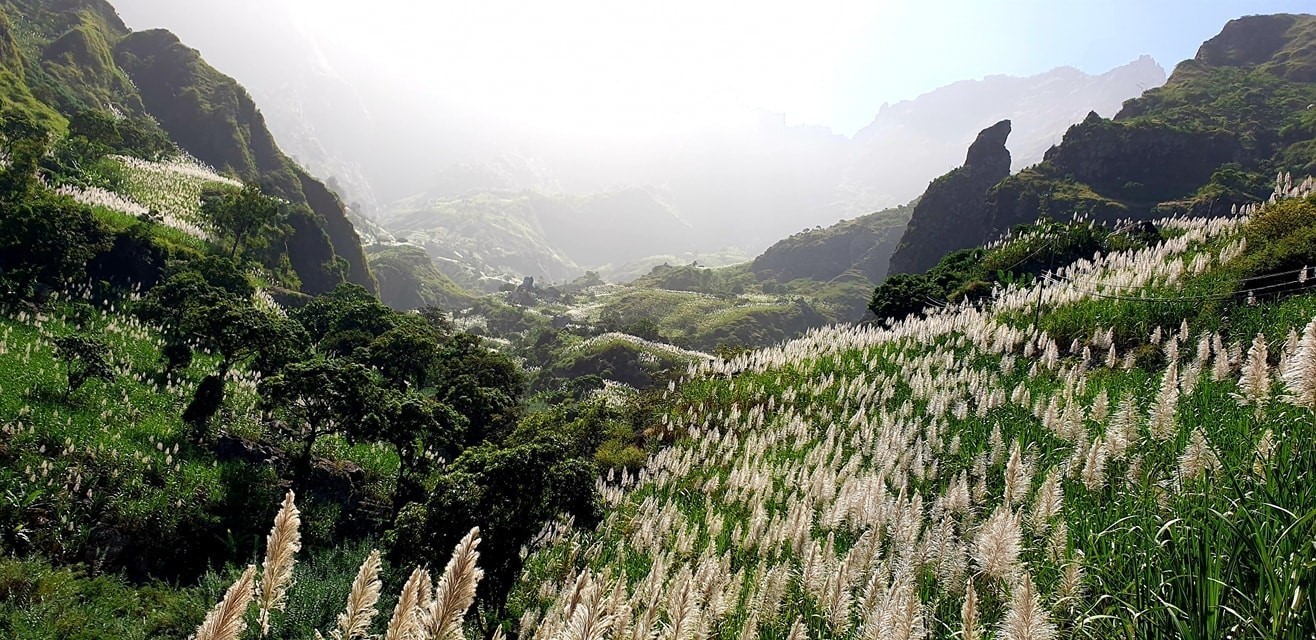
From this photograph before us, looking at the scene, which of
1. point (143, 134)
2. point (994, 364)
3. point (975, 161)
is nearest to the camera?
point (994, 364)

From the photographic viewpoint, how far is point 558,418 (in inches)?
838

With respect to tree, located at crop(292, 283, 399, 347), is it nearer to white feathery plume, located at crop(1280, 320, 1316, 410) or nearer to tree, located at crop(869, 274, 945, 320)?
tree, located at crop(869, 274, 945, 320)

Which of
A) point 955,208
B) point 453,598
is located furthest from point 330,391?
point 955,208

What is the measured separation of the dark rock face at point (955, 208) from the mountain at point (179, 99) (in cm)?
9859

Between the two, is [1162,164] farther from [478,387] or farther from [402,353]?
[402,353]

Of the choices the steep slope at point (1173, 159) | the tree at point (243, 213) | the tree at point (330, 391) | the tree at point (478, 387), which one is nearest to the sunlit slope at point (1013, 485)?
the tree at point (330, 391)

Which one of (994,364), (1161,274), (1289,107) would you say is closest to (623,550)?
(994,364)

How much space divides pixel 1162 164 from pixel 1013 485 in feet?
416

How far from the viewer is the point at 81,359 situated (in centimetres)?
1573

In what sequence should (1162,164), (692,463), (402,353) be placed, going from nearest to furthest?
(692,463) → (402,353) → (1162,164)

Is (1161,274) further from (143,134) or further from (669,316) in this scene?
(669,316)

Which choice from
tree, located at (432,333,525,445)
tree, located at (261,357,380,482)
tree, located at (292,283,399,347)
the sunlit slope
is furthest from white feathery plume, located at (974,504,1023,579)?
tree, located at (292,283,399,347)

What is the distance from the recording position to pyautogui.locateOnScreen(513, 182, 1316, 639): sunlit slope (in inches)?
129

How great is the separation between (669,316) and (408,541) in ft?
412
